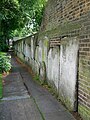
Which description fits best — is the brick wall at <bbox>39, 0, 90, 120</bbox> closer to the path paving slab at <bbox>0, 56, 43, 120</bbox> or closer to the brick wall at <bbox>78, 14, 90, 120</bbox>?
the brick wall at <bbox>78, 14, 90, 120</bbox>

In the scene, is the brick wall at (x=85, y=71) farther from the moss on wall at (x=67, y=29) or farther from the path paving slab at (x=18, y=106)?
the path paving slab at (x=18, y=106)

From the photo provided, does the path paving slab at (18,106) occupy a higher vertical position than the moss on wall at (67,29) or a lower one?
lower

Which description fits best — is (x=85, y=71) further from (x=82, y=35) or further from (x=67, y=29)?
(x=67, y=29)

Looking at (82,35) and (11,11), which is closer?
(82,35)

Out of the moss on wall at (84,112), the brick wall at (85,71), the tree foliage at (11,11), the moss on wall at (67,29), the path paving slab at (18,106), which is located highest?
the tree foliage at (11,11)

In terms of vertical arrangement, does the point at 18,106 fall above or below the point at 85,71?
below

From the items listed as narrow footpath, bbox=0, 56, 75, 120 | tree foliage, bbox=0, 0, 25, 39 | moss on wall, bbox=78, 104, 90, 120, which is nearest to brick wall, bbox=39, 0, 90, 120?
moss on wall, bbox=78, 104, 90, 120

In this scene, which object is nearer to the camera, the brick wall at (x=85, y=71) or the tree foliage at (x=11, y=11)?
the brick wall at (x=85, y=71)

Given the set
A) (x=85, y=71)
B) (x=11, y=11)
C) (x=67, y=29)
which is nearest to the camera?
(x=85, y=71)

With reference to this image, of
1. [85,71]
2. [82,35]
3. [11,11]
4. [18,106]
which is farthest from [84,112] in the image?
[11,11]

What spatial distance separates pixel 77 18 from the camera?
5340mm

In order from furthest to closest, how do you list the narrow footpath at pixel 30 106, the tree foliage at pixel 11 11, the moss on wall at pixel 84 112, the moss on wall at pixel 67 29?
the tree foliage at pixel 11 11 < the moss on wall at pixel 67 29 < the narrow footpath at pixel 30 106 < the moss on wall at pixel 84 112

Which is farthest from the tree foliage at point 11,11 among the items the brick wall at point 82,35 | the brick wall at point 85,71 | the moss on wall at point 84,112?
the moss on wall at point 84,112

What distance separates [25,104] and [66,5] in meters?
2.72
